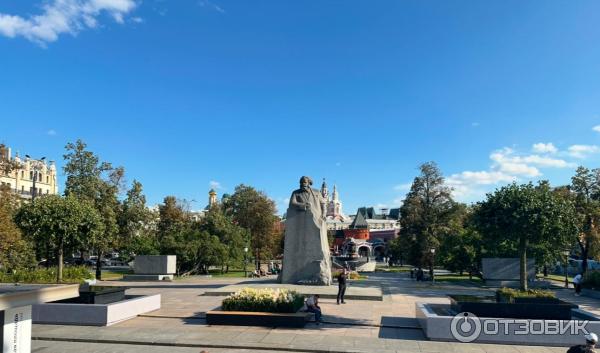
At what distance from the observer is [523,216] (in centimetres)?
1972

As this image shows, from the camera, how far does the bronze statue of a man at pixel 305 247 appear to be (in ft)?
75.9

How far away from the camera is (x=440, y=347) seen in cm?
1248

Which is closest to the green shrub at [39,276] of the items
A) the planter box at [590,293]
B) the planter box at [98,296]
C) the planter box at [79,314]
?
the planter box at [98,296]

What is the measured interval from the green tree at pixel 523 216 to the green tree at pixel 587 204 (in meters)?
21.9

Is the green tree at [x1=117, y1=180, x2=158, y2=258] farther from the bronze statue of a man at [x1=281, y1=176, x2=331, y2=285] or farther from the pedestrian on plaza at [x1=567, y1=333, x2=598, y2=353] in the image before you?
the pedestrian on plaza at [x1=567, y1=333, x2=598, y2=353]

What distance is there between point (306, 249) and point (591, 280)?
19440 mm

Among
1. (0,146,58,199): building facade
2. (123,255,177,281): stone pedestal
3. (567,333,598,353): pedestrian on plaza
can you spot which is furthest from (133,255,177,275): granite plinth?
(0,146,58,199): building facade

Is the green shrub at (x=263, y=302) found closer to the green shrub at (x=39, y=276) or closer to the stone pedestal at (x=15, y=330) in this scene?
the stone pedestal at (x=15, y=330)

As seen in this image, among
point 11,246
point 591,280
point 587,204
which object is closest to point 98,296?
point 11,246

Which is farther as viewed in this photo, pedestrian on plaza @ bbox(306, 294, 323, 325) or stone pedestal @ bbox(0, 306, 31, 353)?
pedestrian on plaza @ bbox(306, 294, 323, 325)

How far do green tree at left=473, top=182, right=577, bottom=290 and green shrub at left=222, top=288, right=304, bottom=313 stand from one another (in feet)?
32.4

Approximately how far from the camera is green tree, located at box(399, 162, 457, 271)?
146 feet

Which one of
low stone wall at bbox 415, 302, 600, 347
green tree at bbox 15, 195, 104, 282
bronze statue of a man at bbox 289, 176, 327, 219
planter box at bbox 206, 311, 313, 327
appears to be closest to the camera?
low stone wall at bbox 415, 302, 600, 347

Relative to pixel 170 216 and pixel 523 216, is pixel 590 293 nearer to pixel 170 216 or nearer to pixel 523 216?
pixel 523 216
